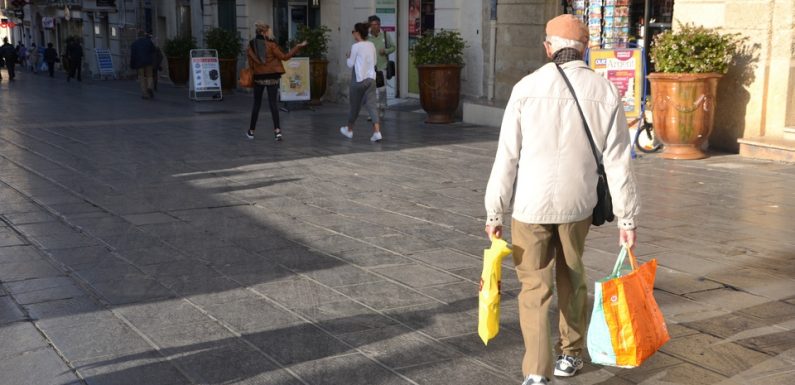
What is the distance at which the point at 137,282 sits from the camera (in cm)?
632

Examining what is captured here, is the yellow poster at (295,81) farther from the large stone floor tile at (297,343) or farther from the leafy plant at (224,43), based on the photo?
the large stone floor tile at (297,343)

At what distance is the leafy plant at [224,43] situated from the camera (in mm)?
25938

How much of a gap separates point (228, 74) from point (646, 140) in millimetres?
15470

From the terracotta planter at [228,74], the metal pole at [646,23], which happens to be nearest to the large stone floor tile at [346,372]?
the metal pole at [646,23]

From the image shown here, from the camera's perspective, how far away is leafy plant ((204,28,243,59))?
25.9 meters

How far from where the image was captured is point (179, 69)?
29.6 meters

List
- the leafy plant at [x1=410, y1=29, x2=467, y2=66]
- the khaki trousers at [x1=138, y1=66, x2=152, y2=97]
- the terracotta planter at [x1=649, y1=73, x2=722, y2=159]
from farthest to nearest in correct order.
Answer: the khaki trousers at [x1=138, y1=66, x2=152, y2=97] → the leafy plant at [x1=410, y1=29, x2=467, y2=66] → the terracotta planter at [x1=649, y1=73, x2=722, y2=159]

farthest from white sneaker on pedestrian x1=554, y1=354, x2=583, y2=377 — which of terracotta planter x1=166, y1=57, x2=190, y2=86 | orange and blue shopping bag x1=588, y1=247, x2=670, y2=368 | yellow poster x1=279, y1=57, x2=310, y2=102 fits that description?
terracotta planter x1=166, y1=57, x2=190, y2=86

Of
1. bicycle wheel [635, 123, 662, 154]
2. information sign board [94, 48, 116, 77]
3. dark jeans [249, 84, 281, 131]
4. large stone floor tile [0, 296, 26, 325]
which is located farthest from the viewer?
information sign board [94, 48, 116, 77]

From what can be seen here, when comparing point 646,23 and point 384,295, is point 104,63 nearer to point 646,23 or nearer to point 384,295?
point 646,23

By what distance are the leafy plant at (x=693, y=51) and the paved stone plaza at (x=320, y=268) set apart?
1138mm

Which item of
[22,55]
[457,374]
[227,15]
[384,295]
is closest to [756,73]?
[384,295]

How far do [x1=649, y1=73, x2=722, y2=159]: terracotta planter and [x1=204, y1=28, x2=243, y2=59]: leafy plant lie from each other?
1593cm

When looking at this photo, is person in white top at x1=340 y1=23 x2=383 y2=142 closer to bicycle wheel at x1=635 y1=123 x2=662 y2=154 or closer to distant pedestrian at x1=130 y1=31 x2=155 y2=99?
bicycle wheel at x1=635 y1=123 x2=662 y2=154
